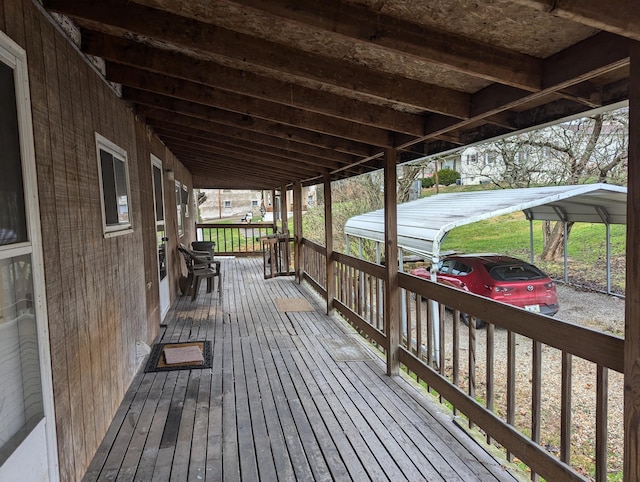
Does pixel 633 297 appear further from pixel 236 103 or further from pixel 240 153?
pixel 240 153

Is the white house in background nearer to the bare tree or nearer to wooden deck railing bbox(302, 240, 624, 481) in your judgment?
the bare tree

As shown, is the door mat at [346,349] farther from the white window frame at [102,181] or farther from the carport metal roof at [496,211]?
the white window frame at [102,181]

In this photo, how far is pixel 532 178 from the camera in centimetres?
1173

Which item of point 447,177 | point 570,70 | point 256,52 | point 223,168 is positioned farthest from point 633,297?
point 447,177

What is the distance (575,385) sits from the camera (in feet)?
18.2

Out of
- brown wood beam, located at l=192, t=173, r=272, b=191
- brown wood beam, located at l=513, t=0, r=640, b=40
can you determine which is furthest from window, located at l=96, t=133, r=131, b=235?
brown wood beam, located at l=192, t=173, r=272, b=191

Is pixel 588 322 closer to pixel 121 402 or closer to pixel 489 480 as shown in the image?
pixel 489 480

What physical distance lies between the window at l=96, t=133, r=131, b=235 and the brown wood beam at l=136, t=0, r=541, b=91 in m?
1.34

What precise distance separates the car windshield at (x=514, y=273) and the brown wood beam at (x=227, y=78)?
424 centimetres

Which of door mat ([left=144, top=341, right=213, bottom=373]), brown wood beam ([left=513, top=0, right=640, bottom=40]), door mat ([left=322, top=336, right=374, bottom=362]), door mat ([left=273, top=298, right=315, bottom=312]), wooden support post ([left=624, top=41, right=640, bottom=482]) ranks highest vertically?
brown wood beam ([left=513, top=0, right=640, bottom=40])

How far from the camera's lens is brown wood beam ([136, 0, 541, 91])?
154 cm

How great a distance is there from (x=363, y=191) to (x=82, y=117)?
475 inches

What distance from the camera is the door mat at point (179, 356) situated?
365cm

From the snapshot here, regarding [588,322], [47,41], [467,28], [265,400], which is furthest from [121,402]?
[588,322]
